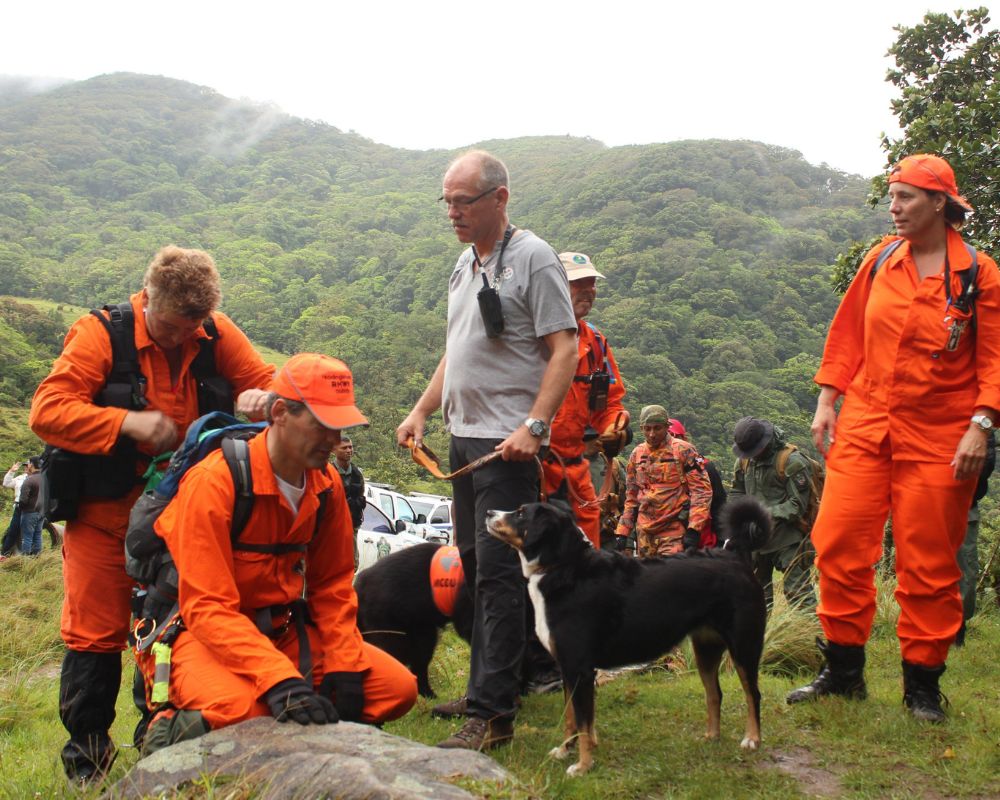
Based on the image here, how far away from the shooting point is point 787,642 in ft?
20.1

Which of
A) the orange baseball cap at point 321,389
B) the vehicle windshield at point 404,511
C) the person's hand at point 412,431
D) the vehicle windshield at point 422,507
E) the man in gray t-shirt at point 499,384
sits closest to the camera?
the orange baseball cap at point 321,389

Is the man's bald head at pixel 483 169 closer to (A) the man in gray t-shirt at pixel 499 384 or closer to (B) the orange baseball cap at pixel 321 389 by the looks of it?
(A) the man in gray t-shirt at pixel 499 384

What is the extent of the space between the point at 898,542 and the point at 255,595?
2.78 meters

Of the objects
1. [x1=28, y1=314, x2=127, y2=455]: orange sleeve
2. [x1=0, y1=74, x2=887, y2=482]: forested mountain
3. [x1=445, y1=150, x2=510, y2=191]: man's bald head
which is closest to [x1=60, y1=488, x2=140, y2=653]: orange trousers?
[x1=28, y1=314, x2=127, y2=455]: orange sleeve

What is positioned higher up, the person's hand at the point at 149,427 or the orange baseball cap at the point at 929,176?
the orange baseball cap at the point at 929,176

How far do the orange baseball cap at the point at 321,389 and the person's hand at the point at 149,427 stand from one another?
595 mm

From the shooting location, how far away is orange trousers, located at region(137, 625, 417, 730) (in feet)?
9.92

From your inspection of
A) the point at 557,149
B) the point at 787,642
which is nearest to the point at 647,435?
the point at 787,642

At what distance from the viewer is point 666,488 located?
313 inches

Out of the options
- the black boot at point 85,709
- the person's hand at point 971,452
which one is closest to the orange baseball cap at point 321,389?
the black boot at point 85,709

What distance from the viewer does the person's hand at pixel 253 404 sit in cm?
363

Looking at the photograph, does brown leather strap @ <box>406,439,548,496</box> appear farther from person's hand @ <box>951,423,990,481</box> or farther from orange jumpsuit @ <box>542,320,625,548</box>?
person's hand @ <box>951,423,990,481</box>

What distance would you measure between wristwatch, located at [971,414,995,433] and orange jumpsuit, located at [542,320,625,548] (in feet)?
6.42

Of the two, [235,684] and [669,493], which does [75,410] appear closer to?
[235,684]
